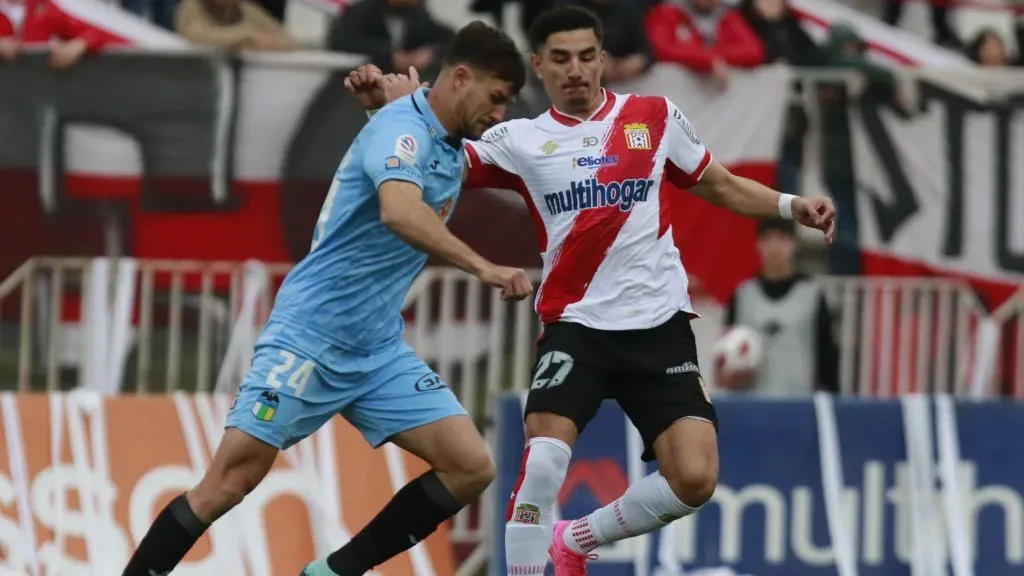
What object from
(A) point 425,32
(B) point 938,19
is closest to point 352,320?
(A) point 425,32

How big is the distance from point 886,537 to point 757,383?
1.64 meters

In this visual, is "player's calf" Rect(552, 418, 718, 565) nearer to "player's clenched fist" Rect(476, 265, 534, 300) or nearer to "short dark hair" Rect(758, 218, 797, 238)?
"player's clenched fist" Rect(476, 265, 534, 300)

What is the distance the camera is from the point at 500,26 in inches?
545

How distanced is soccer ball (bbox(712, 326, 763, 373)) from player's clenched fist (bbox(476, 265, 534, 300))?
188 inches

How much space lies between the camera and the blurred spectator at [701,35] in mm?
12844

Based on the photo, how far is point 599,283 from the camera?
8820mm

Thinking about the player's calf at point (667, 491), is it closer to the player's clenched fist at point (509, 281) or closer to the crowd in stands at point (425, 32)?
the player's clenched fist at point (509, 281)

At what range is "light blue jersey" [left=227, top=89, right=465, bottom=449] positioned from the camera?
827cm

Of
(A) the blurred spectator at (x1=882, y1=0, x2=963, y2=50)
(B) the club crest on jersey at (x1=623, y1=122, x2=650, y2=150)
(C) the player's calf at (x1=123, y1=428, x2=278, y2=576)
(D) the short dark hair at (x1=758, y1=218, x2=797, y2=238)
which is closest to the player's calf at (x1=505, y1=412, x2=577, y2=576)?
(C) the player's calf at (x1=123, y1=428, x2=278, y2=576)

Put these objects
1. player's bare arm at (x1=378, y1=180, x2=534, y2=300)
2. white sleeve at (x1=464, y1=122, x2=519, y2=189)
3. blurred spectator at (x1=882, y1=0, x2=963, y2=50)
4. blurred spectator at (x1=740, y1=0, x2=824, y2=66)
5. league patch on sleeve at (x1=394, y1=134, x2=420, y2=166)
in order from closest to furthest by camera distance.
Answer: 1. player's bare arm at (x1=378, y1=180, x2=534, y2=300)
2. league patch on sleeve at (x1=394, y1=134, x2=420, y2=166)
3. white sleeve at (x1=464, y1=122, x2=519, y2=189)
4. blurred spectator at (x1=740, y1=0, x2=824, y2=66)
5. blurred spectator at (x1=882, y1=0, x2=963, y2=50)

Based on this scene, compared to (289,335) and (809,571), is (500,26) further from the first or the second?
(289,335)

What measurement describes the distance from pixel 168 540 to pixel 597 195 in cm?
239

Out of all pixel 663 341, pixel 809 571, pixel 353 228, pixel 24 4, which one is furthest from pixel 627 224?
pixel 24 4

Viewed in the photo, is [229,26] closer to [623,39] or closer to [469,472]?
[623,39]
